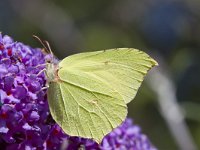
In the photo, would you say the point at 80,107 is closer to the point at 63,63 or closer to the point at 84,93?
the point at 84,93

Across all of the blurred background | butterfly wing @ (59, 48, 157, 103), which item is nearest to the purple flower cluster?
butterfly wing @ (59, 48, 157, 103)

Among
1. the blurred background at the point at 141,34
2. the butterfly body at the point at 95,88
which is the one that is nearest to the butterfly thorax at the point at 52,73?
the butterfly body at the point at 95,88

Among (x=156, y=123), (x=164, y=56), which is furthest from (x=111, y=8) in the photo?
(x=156, y=123)

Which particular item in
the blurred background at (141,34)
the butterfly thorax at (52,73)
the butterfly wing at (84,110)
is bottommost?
the blurred background at (141,34)

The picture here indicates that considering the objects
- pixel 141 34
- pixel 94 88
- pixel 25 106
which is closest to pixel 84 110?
pixel 94 88

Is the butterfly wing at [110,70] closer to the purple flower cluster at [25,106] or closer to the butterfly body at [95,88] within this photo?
the butterfly body at [95,88]

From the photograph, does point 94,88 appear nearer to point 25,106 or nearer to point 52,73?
point 52,73
